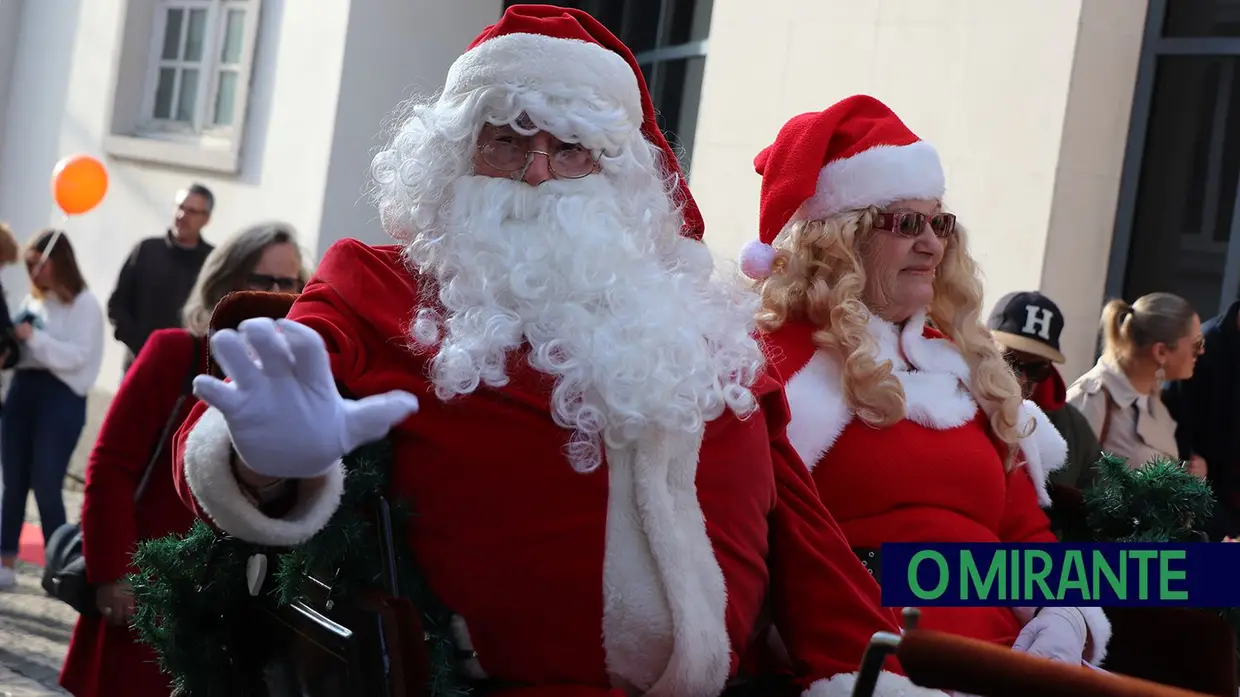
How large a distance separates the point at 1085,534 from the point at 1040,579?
2.07 metres

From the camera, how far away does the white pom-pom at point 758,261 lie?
359 cm

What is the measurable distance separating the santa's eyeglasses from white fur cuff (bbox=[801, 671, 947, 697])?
102cm

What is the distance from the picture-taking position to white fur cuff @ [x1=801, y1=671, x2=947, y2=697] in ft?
8.66

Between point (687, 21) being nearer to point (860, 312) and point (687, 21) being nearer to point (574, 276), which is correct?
point (860, 312)

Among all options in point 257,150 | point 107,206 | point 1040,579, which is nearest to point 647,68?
point 257,150

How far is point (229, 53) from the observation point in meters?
12.1

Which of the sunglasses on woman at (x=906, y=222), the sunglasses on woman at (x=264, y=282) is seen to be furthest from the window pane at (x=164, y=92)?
the sunglasses on woman at (x=906, y=222)

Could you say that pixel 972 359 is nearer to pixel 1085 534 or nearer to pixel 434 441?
pixel 1085 534

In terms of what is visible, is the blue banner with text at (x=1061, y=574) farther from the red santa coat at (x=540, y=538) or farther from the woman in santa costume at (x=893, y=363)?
the woman in santa costume at (x=893, y=363)

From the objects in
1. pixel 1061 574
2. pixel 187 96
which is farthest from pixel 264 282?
pixel 187 96

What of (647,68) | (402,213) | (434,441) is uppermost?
(647,68)

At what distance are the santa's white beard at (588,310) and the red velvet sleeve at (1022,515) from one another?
90 centimetres

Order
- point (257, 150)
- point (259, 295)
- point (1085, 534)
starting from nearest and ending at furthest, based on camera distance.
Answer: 1. point (259, 295)
2. point (1085, 534)
3. point (257, 150)

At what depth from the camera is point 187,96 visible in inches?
496
